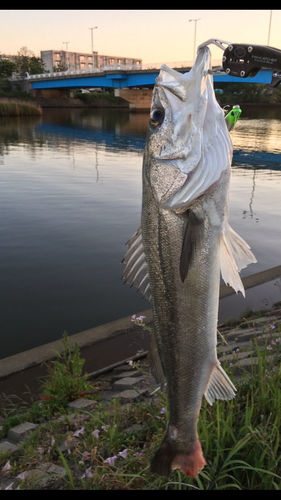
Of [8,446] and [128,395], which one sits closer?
[8,446]

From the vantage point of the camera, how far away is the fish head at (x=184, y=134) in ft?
6.94

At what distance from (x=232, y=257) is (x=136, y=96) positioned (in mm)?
82196

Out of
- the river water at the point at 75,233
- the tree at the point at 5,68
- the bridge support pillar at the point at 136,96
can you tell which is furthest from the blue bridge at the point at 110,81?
the river water at the point at 75,233

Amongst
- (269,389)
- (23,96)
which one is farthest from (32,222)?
(23,96)

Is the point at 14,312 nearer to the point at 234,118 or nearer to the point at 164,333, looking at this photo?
the point at 164,333

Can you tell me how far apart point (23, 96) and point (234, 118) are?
94508mm

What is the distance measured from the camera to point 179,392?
2.39m

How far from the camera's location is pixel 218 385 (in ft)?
7.94

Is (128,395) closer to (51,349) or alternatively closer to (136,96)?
(51,349)

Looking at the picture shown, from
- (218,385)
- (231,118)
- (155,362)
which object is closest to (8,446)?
A: (155,362)

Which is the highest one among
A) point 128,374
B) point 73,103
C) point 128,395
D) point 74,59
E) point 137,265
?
point 74,59

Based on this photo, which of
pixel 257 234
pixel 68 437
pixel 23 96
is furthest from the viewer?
pixel 23 96

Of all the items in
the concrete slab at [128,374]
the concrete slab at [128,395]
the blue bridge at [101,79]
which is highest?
the blue bridge at [101,79]

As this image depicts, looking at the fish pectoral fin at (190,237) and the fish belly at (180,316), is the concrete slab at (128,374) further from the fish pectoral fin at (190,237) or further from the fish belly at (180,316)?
the fish pectoral fin at (190,237)
